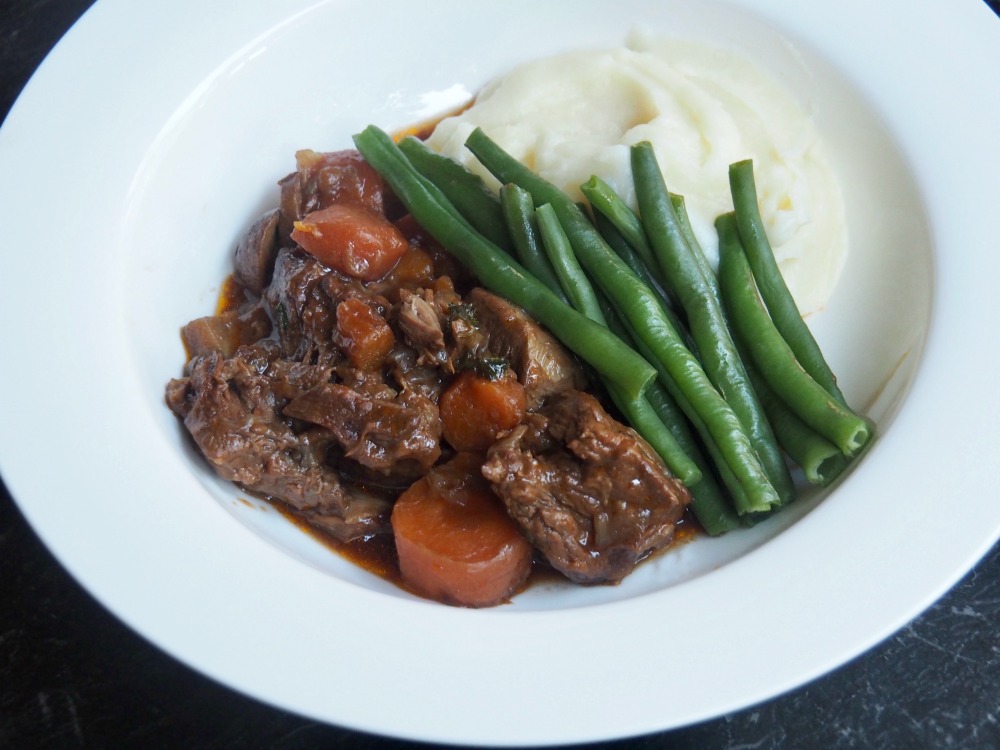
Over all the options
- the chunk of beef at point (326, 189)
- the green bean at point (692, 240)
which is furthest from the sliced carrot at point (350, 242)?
the green bean at point (692, 240)

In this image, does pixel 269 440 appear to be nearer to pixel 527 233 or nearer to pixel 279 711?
pixel 279 711

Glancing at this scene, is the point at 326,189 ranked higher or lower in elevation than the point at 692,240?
higher

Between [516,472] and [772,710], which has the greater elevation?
[516,472]

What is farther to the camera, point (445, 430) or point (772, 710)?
point (445, 430)

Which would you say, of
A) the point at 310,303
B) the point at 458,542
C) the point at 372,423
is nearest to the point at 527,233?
the point at 310,303

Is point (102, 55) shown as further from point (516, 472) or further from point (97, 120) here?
point (516, 472)

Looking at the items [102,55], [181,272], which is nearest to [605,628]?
[181,272]

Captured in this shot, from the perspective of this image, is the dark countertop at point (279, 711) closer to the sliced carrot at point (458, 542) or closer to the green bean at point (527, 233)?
the sliced carrot at point (458, 542)
